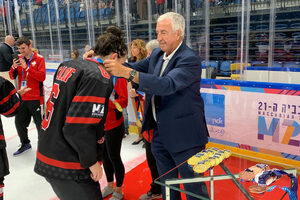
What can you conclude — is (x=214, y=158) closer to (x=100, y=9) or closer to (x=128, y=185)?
(x=128, y=185)

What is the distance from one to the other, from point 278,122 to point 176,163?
1717mm

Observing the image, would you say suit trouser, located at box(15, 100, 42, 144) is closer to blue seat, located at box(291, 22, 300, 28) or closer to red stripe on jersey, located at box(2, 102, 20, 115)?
red stripe on jersey, located at box(2, 102, 20, 115)

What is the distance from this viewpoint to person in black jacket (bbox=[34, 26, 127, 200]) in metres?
1.30

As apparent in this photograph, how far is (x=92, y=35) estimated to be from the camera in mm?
6805

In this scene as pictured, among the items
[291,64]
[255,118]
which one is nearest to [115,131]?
[255,118]

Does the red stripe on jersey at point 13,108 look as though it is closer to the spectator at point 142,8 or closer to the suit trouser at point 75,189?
the suit trouser at point 75,189

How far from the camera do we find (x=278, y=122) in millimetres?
2938

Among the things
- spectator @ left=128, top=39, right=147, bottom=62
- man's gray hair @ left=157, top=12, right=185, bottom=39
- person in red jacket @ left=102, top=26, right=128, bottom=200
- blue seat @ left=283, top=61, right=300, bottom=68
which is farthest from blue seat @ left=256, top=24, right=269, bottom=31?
man's gray hair @ left=157, top=12, right=185, bottom=39

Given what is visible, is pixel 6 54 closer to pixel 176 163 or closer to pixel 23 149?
pixel 23 149

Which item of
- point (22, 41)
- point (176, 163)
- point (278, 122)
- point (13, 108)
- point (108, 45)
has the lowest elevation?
point (278, 122)

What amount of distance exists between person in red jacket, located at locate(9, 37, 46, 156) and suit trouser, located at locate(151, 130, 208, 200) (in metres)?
2.32

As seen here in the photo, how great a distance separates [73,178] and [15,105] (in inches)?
34.9

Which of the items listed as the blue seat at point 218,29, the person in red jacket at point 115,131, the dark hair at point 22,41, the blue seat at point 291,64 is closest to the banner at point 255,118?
the person in red jacket at point 115,131

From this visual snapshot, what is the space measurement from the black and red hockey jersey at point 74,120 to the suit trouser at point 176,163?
41 cm
